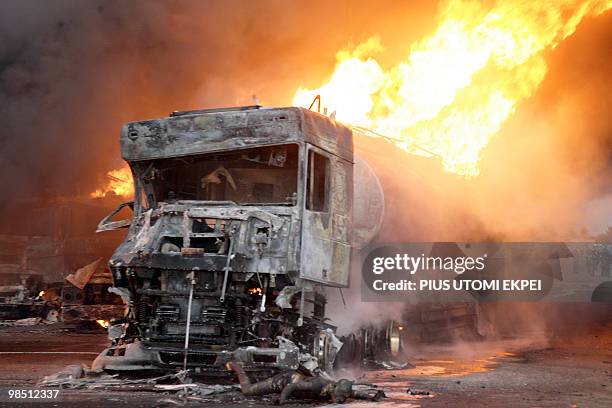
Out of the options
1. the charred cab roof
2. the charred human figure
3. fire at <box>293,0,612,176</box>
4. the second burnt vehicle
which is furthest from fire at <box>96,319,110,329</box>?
the charred human figure

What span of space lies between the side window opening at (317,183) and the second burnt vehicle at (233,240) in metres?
0.01

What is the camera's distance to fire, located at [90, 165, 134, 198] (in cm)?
2364

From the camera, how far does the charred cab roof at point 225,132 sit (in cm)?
838

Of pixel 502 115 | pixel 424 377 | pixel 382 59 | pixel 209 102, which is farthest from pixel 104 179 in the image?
pixel 424 377

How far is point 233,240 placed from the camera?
792 cm

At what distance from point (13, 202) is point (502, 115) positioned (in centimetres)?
1566

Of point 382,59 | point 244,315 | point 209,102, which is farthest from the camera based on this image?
point 209,102

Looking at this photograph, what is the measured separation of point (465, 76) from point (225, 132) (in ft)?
26.1

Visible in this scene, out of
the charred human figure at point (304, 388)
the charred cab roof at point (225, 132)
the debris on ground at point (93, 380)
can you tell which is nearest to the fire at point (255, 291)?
the charred human figure at point (304, 388)

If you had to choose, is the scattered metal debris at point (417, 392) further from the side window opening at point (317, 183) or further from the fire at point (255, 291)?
the side window opening at point (317, 183)

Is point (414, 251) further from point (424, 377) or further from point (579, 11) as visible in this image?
point (579, 11)

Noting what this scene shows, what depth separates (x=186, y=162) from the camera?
9.12 meters

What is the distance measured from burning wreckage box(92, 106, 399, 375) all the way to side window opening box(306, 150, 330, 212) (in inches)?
0.6

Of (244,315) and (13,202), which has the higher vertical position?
(13,202)
